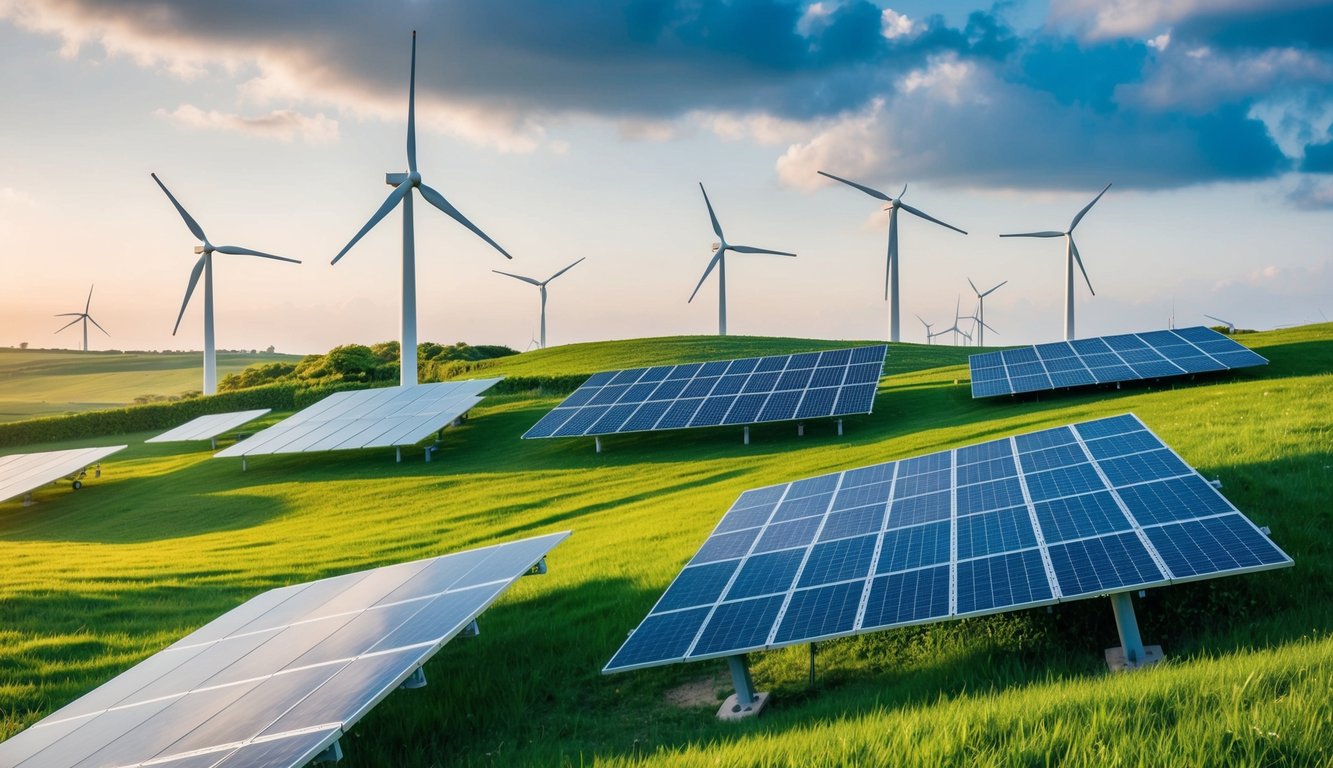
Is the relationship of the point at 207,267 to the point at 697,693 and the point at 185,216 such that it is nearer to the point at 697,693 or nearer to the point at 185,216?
the point at 185,216

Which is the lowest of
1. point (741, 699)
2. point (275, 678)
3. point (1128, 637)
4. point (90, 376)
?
point (741, 699)

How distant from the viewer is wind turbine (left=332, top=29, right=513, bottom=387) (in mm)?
51469

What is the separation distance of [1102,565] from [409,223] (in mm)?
48299

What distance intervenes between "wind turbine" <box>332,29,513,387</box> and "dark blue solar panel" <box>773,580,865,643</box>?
141 feet

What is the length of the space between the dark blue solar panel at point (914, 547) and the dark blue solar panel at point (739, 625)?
1.36 m

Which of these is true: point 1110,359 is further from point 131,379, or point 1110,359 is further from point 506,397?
point 131,379

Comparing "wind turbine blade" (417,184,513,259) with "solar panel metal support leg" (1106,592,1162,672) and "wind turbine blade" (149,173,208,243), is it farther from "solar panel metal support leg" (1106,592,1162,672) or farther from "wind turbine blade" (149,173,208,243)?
"solar panel metal support leg" (1106,592,1162,672)

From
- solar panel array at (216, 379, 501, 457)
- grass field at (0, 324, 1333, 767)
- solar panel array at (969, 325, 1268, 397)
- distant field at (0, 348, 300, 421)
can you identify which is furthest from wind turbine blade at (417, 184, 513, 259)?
distant field at (0, 348, 300, 421)

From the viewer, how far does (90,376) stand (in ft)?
448

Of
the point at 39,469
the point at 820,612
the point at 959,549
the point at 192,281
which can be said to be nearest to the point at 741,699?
the point at 820,612

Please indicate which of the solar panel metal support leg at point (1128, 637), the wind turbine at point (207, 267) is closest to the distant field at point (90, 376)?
the wind turbine at point (207, 267)

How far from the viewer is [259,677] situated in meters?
10.1

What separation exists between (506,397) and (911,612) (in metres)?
45.2

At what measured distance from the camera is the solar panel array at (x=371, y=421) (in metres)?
41.0
